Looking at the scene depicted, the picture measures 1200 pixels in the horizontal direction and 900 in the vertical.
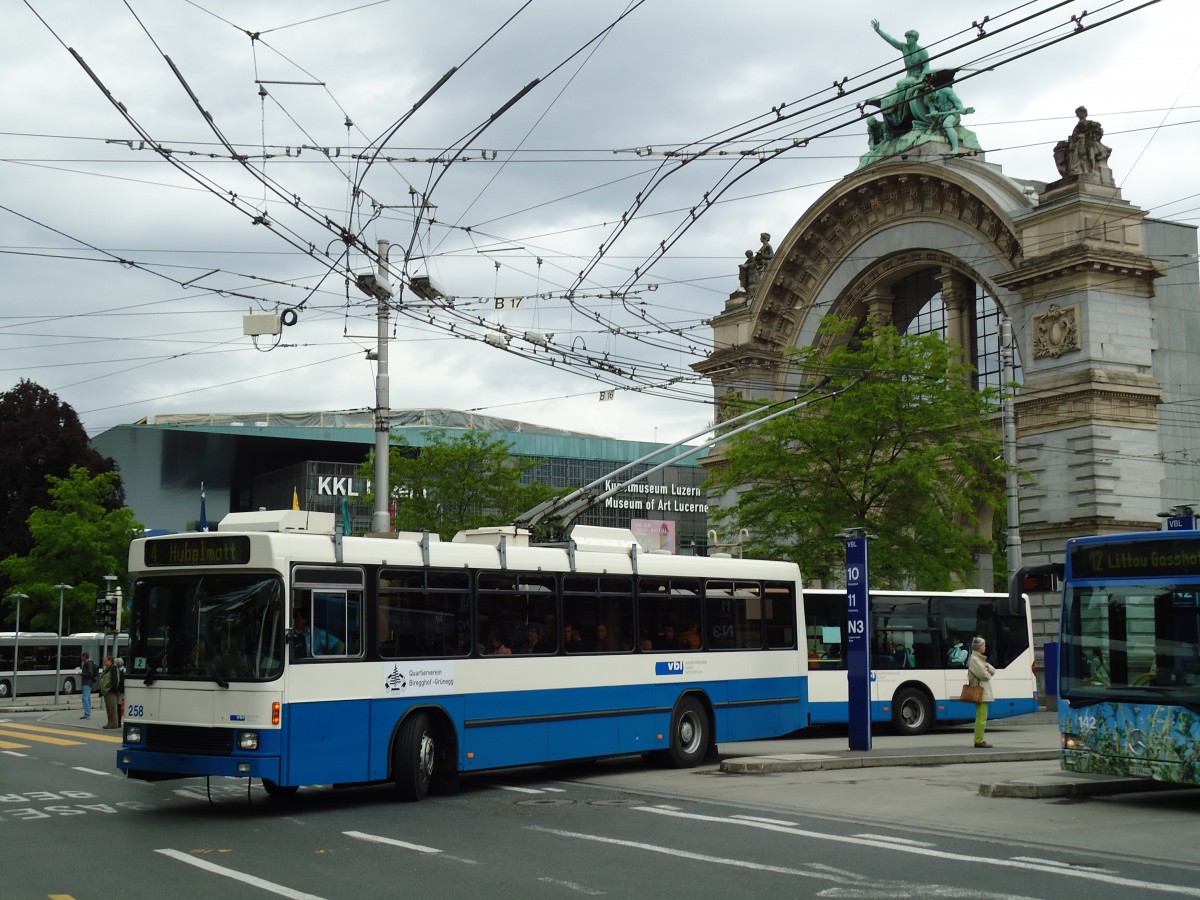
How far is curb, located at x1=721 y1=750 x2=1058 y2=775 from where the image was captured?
58.6 feet

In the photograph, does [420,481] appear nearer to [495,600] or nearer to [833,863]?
[495,600]

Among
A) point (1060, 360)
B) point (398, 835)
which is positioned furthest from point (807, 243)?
point (398, 835)

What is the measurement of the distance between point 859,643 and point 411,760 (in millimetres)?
7640

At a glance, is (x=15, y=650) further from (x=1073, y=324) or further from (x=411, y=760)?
(x=411, y=760)

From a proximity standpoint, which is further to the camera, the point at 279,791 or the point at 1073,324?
the point at 1073,324

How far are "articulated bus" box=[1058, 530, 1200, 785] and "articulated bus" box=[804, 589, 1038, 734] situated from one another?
1111cm

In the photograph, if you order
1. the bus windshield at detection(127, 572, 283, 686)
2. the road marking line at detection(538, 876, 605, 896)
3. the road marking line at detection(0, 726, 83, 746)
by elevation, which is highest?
the bus windshield at detection(127, 572, 283, 686)

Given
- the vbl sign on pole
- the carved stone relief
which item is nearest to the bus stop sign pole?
the vbl sign on pole

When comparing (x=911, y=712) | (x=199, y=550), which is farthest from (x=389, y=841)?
(x=911, y=712)

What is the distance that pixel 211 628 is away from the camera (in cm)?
1418

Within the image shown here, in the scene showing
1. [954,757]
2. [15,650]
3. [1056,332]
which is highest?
[1056,332]

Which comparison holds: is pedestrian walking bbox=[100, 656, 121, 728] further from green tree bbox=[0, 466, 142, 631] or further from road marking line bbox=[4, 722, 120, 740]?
green tree bbox=[0, 466, 142, 631]

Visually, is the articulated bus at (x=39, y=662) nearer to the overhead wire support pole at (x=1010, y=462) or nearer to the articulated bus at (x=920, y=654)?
the overhead wire support pole at (x=1010, y=462)

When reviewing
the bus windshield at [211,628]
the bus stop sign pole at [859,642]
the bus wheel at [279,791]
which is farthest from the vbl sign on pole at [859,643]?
the bus windshield at [211,628]
